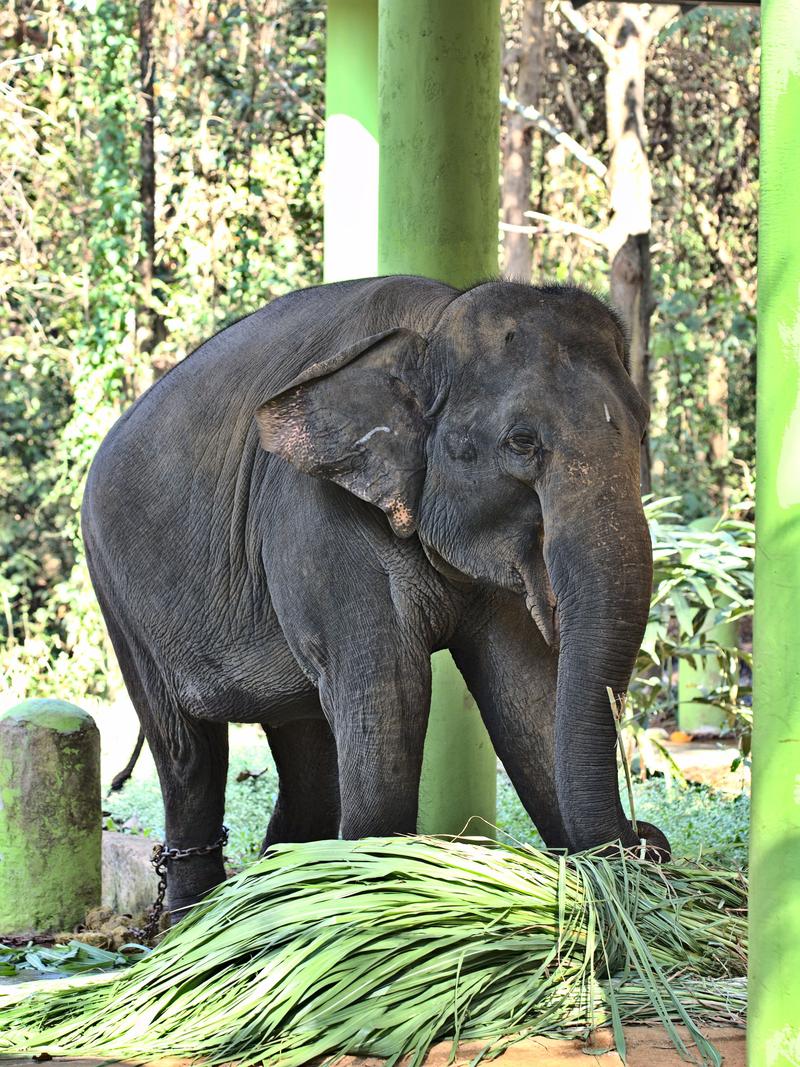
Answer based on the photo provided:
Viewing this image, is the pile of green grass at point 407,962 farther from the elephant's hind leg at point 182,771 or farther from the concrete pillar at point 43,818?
the concrete pillar at point 43,818

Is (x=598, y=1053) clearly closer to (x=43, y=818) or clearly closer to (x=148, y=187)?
(x=43, y=818)

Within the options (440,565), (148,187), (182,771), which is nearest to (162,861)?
(182,771)

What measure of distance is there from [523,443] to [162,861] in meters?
2.11

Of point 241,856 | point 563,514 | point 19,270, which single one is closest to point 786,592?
point 563,514

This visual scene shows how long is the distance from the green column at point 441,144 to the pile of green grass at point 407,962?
2033 mm

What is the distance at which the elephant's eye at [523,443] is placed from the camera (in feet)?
12.8

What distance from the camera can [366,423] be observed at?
4.17m

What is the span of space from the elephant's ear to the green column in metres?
1.60

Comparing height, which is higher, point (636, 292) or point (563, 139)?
point (563, 139)

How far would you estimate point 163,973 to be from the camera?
375cm

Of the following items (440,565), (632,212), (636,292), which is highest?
(632,212)

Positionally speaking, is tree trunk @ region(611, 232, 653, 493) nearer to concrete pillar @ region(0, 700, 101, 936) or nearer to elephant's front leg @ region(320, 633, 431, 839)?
concrete pillar @ region(0, 700, 101, 936)

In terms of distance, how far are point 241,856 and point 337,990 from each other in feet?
10.9

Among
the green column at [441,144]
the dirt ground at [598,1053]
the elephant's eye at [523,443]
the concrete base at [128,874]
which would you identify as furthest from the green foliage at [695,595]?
the dirt ground at [598,1053]
